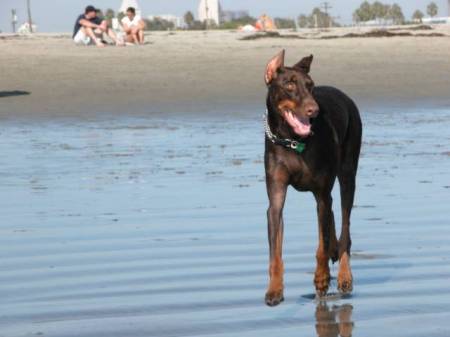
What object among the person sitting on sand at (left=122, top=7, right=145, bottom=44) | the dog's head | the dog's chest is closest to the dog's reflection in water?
the dog's chest

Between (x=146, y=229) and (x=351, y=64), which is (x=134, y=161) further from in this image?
(x=351, y=64)

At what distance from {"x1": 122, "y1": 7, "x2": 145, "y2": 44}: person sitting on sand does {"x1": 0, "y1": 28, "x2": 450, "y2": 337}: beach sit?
7.85 meters

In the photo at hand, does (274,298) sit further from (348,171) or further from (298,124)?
(348,171)

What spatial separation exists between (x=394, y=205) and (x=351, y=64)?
50.2 feet

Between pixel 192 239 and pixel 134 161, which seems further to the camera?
pixel 134 161

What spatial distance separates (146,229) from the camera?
9430 mm

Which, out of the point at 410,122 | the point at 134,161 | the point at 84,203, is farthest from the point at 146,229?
the point at 410,122

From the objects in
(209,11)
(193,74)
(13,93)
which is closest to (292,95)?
(13,93)

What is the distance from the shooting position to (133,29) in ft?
98.4

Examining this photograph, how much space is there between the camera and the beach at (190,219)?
6.79 meters

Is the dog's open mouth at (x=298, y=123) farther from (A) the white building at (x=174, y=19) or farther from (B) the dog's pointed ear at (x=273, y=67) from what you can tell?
(A) the white building at (x=174, y=19)

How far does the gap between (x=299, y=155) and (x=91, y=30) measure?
22.0m

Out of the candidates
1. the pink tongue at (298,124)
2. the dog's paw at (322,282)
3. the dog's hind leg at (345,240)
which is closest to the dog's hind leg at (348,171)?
the dog's hind leg at (345,240)

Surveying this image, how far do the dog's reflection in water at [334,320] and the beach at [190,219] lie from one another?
16mm
